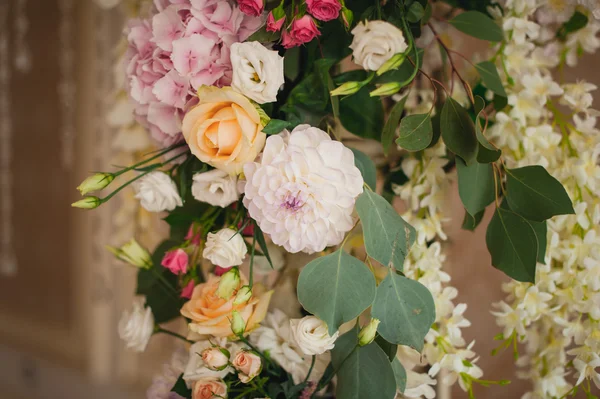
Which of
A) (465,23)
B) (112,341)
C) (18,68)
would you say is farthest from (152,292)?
(18,68)

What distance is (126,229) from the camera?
3.01 ft

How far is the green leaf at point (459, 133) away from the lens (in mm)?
474

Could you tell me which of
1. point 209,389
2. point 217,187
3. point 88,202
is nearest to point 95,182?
point 88,202

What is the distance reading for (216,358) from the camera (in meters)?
0.49

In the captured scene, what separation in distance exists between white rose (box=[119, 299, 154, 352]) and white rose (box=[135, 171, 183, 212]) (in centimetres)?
14

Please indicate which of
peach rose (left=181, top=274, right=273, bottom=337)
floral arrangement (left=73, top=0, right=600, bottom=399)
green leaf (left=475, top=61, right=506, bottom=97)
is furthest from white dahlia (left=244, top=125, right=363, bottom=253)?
green leaf (left=475, top=61, right=506, bottom=97)

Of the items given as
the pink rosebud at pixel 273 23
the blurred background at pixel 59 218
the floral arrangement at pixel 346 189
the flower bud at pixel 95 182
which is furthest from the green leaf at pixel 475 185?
the blurred background at pixel 59 218

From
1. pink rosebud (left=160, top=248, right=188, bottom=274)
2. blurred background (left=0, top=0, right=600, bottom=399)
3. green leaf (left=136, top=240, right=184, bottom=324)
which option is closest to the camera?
pink rosebud (left=160, top=248, right=188, bottom=274)

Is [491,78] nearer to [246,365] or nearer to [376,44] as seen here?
[376,44]

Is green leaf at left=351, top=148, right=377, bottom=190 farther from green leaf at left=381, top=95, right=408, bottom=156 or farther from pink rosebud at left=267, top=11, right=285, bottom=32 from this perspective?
pink rosebud at left=267, top=11, right=285, bottom=32

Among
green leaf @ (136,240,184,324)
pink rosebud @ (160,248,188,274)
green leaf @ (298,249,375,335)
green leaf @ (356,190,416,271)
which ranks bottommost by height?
green leaf @ (136,240,184,324)

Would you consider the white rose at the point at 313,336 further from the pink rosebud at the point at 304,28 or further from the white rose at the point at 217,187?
the pink rosebud at the point at 304,28

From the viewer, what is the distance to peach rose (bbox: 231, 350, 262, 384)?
0.49m

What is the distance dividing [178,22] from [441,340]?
0.42 metres
